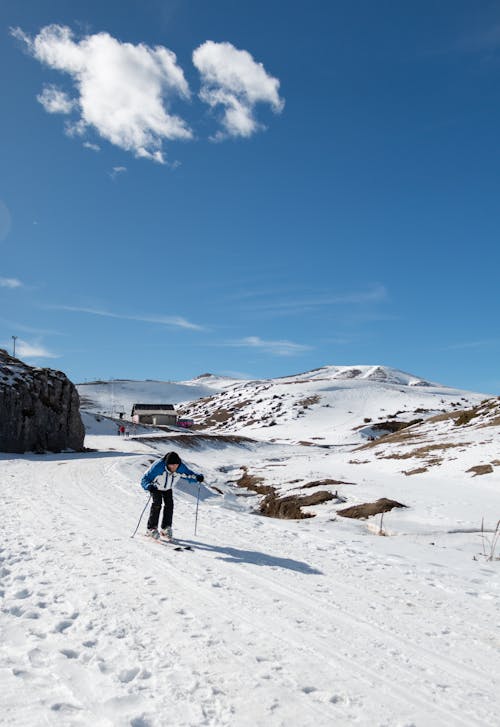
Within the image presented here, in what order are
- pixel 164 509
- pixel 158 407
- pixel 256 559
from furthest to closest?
1. pixel 158 407
2. pixel 164 509
3. pixel 256 559

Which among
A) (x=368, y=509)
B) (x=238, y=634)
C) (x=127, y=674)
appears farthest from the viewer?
(x=368, y=509)

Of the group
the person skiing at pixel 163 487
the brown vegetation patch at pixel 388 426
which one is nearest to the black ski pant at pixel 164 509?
the person skiing at pixel 163 487

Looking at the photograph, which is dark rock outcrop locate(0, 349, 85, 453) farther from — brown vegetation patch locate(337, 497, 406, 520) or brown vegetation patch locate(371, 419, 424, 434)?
brown vegetation patch locate(371, 419, 424, 434)

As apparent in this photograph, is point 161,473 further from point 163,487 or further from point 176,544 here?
point 176,544

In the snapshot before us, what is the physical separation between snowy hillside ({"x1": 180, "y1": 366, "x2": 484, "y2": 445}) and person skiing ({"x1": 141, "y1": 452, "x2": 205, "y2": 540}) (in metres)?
69.9

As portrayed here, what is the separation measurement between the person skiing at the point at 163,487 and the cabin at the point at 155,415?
98.3 m

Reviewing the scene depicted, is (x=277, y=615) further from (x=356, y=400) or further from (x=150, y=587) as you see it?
(x=356, y=400)

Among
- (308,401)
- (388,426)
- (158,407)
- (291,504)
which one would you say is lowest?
(291,504)

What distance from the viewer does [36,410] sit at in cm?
3891

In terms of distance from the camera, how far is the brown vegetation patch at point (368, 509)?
18.5 m

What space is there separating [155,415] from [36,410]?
70.6m

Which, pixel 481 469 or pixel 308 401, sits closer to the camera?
pixel 481 469

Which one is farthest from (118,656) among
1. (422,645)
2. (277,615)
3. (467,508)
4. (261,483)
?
(261,483)

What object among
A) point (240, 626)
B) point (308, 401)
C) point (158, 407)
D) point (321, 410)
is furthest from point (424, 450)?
point (308, 401)
